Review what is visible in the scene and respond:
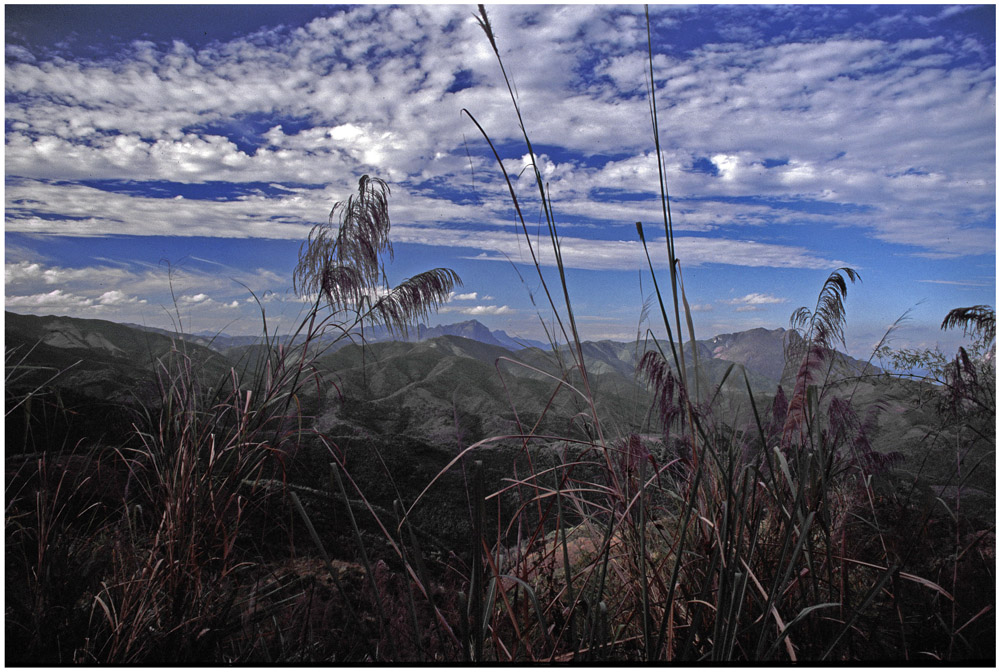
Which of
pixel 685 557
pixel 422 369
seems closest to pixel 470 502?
pixel 685 557

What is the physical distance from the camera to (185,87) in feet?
5.57

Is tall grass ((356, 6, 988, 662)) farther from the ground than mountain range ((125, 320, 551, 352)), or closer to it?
closer to it

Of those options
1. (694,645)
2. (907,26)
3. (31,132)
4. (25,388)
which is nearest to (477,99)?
(907,26)

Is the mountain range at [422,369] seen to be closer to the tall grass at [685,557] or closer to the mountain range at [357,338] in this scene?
the mountain range at [357,338]

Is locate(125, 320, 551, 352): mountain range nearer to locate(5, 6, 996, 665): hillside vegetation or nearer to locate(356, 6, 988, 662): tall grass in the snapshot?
locate(5, 6, 996, 665): hillside vegetation

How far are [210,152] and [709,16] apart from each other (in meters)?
1.53

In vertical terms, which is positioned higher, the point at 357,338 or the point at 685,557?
the point at 357,338

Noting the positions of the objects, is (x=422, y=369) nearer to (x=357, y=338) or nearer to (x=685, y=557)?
(x=357, y=338)

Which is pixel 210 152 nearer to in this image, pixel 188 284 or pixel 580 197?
pixel 188 284

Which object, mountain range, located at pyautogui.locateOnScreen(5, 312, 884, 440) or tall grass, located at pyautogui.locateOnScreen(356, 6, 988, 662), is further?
mountain range, located at pyautogui.locateOnScreen(5, 312, 884, 440)

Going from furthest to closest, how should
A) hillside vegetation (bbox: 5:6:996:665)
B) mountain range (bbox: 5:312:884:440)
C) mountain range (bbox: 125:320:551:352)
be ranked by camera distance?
mountain range (bbox: 5:312:884:440) < mountain range (bbox: 125:320:551:352) < hillside vegetation (bbox: 5:6:996:665)

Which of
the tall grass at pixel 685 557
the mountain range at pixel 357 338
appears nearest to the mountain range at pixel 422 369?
the mountain range at pixel 357 338

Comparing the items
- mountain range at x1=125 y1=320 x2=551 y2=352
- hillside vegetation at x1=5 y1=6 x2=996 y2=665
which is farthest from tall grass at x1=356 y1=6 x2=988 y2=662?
mountain range at x1=125 y1=320 x2=551 y2=352

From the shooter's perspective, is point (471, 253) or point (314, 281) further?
point (471, 253)
